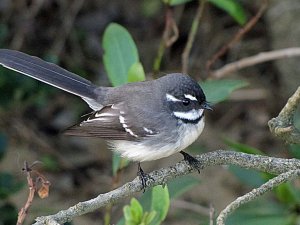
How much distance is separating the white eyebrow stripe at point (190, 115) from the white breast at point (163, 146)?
0.04 meters

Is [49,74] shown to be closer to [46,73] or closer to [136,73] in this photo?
[46,73]

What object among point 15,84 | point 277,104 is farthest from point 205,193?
point 15,84

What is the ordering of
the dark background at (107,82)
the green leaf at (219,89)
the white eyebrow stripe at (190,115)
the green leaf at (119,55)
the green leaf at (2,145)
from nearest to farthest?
the white eyebrow stripe at (190,115), the green leaf at (219,89), the green leaf at (119,55), the green leaf at (2,145), the dark background at (107,82)

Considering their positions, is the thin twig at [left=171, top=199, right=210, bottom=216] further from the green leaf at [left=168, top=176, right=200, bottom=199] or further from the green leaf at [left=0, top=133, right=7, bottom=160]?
the green leaf at [left=0, top=133, right=7, bottom=160]

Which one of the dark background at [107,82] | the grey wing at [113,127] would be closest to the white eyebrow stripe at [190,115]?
the grey wing at [113,127]

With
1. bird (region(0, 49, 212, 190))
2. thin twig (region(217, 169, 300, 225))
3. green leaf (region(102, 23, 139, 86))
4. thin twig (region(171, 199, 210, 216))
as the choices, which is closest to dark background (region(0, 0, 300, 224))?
thin twig (region(171, 199, 210, 216))

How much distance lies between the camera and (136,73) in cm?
450

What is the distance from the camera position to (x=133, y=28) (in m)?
7.18

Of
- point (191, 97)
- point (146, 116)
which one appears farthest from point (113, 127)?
point (191, 97)

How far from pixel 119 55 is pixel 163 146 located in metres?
0.94

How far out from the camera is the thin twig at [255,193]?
3.16 meters

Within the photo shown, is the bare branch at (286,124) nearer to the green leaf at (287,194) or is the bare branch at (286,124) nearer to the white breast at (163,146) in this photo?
the white breast at (163,146)

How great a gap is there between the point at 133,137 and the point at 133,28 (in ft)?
10.2

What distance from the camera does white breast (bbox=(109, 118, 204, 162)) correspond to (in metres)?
4.09
